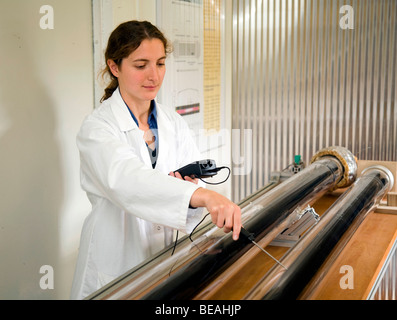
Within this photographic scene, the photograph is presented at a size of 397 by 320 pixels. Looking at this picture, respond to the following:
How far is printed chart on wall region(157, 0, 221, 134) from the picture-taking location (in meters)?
2.59

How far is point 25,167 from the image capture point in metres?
1.84

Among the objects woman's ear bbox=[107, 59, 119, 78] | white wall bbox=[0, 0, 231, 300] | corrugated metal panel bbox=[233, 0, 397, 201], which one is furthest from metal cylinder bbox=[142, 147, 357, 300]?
white wall bbox=[0, 0, 231, 300]

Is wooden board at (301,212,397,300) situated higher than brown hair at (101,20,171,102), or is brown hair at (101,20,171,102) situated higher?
brown hair at (101,20,171,102)

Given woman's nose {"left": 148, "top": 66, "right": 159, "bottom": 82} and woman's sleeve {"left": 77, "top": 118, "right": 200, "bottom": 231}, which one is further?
woman's nose {"left": 148, "top": 66, "right": 159, "bottom": 82}

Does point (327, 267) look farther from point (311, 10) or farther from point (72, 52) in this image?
point (311, 10)

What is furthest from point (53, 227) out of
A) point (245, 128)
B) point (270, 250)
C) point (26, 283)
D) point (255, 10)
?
point (255, 10)

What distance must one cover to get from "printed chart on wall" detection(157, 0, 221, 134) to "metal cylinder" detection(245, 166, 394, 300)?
3.22 ft

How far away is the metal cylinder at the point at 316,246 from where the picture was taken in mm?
1122

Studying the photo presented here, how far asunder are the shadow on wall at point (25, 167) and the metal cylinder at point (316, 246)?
94 cm

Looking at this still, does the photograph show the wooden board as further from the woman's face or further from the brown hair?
the brown hair

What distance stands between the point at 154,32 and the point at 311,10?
4.71 feet

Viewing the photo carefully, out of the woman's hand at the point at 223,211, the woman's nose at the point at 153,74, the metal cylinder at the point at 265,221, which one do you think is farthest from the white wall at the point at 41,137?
the woman's hand at the point at 223,211

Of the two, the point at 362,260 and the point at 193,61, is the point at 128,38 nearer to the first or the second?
the point at 362,260

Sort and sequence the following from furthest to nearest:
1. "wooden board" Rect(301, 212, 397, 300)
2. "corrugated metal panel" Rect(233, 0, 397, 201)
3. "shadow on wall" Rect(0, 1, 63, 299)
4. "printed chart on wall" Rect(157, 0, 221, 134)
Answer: "corrugated metal panel" Rect(233, 0, 397, 201), "printed chart on wall" Rect(157, 0, 221, 134), "shadow on wall" Rect(0, 1, 63, 299), "wooden board" Rect(301, 212, 397, 300)
